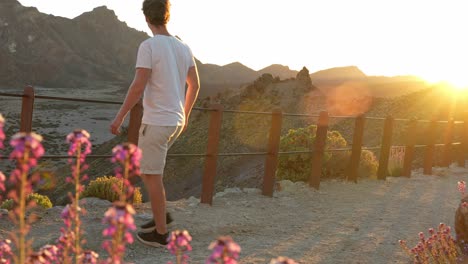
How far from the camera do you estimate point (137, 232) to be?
5.30 meters

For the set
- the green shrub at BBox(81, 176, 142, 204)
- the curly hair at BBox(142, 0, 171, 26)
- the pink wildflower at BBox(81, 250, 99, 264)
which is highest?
the curly hair at BBox(142, 0, 171, 26)

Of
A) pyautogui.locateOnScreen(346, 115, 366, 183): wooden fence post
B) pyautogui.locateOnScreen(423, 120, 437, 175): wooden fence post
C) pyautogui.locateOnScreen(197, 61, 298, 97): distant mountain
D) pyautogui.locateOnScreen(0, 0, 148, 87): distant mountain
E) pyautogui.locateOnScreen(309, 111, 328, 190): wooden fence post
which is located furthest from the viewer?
pyautogui.locateOnScreen(197, 61, 298, 97): distant mountain

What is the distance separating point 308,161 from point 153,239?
6.56 m

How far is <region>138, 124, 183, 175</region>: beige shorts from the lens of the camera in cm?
434

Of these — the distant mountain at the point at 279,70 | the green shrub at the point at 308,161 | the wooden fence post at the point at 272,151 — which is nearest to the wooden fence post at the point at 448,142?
the green shrub at the point at 308,161

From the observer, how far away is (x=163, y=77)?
4273 millimetres

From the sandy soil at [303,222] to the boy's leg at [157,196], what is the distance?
346mm

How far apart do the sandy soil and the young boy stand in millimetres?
949

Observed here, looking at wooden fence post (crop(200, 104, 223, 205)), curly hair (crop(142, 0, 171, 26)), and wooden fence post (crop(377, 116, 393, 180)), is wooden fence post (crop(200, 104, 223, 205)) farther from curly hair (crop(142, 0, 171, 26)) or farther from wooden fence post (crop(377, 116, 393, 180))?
wooden fence post (crop(377, 116, 393, 180))

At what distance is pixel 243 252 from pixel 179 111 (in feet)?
5.53

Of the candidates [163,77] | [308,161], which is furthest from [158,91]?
[308,161]

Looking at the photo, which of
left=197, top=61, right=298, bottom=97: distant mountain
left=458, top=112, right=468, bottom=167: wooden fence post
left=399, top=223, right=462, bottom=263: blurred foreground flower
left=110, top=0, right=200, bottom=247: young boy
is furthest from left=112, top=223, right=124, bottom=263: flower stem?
left=197, top=61, right=298, bottom=97: distant mountain

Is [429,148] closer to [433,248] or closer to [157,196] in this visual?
[433,248]

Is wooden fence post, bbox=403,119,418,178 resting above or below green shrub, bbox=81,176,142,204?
above
